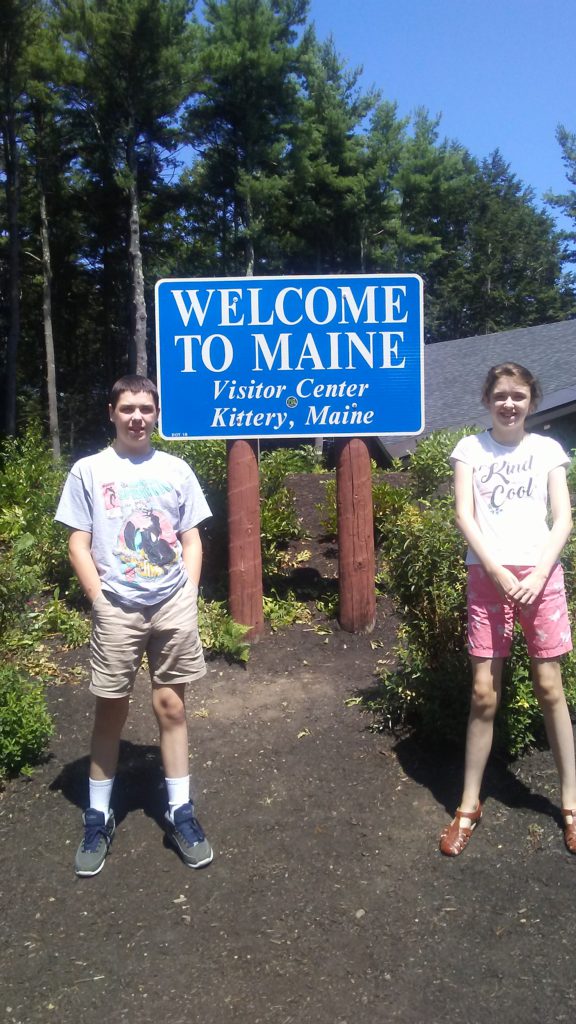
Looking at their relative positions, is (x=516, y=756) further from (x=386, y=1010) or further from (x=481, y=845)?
(x=386, y=1010)

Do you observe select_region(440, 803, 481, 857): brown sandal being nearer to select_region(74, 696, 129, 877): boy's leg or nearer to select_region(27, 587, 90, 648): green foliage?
select_region(74, 696, 129, 877): boy's leg

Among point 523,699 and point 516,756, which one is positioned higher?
point 523,699

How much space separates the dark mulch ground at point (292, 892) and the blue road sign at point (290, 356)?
1828 mm

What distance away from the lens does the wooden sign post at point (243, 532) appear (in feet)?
17.8

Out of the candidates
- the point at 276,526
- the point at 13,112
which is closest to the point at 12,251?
the point at 13,112

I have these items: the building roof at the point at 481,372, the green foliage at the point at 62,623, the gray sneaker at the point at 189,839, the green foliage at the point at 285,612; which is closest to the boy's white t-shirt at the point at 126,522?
the gray sneaker at the point at 189,839

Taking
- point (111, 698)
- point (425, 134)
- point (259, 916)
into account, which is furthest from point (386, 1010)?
point (425, 134)

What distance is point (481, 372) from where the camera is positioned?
15.1 m

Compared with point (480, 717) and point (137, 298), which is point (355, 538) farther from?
point (137, 298)

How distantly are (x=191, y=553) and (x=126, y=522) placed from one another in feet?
0.91

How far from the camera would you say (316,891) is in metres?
3.04

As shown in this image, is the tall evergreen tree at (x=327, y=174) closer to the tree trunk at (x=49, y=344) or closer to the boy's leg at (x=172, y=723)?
the tree trunk at (x=49, y=344)

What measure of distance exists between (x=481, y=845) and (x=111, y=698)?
147cm

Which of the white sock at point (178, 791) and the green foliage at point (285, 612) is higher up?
the green foliage at point (285, 612)
